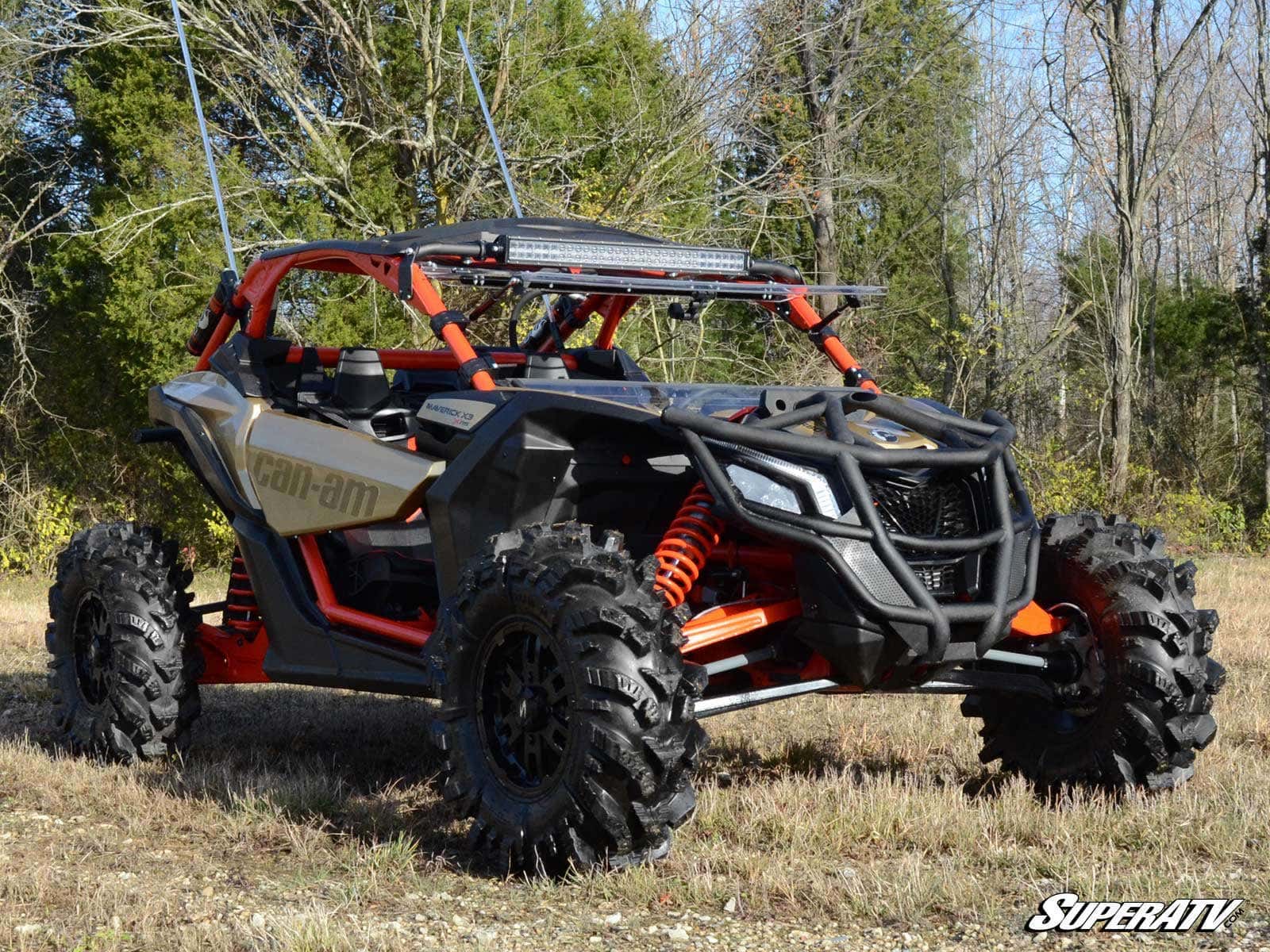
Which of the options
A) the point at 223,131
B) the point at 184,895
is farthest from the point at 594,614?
the point at 223,131

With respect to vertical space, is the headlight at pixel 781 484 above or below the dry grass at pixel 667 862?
above

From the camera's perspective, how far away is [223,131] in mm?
18703

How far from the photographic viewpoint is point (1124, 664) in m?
5.48

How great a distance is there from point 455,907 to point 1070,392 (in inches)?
Answer: 1066

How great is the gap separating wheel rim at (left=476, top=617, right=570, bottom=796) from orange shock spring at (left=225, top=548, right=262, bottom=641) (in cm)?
236

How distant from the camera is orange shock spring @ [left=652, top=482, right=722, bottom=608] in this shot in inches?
199

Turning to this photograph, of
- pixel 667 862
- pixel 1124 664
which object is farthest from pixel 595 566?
pixel 1124 664

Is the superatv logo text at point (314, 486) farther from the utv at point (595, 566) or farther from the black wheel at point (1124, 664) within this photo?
the black wheel at point (1124, 664)

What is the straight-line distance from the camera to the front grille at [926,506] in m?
4.91

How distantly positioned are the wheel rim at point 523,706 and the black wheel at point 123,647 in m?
2.22

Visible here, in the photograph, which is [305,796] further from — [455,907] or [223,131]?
[223,131]

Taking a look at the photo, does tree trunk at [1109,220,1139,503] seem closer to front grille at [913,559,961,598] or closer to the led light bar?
the led light bar

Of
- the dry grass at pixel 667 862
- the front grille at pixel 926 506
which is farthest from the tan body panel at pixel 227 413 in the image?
the front grille at pixel 926 506

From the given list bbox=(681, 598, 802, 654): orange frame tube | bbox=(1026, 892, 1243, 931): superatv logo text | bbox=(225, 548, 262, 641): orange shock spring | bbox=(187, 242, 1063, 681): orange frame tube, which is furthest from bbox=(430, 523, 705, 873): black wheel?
bbox=(225, 548, 262, 641): orange shock spring
